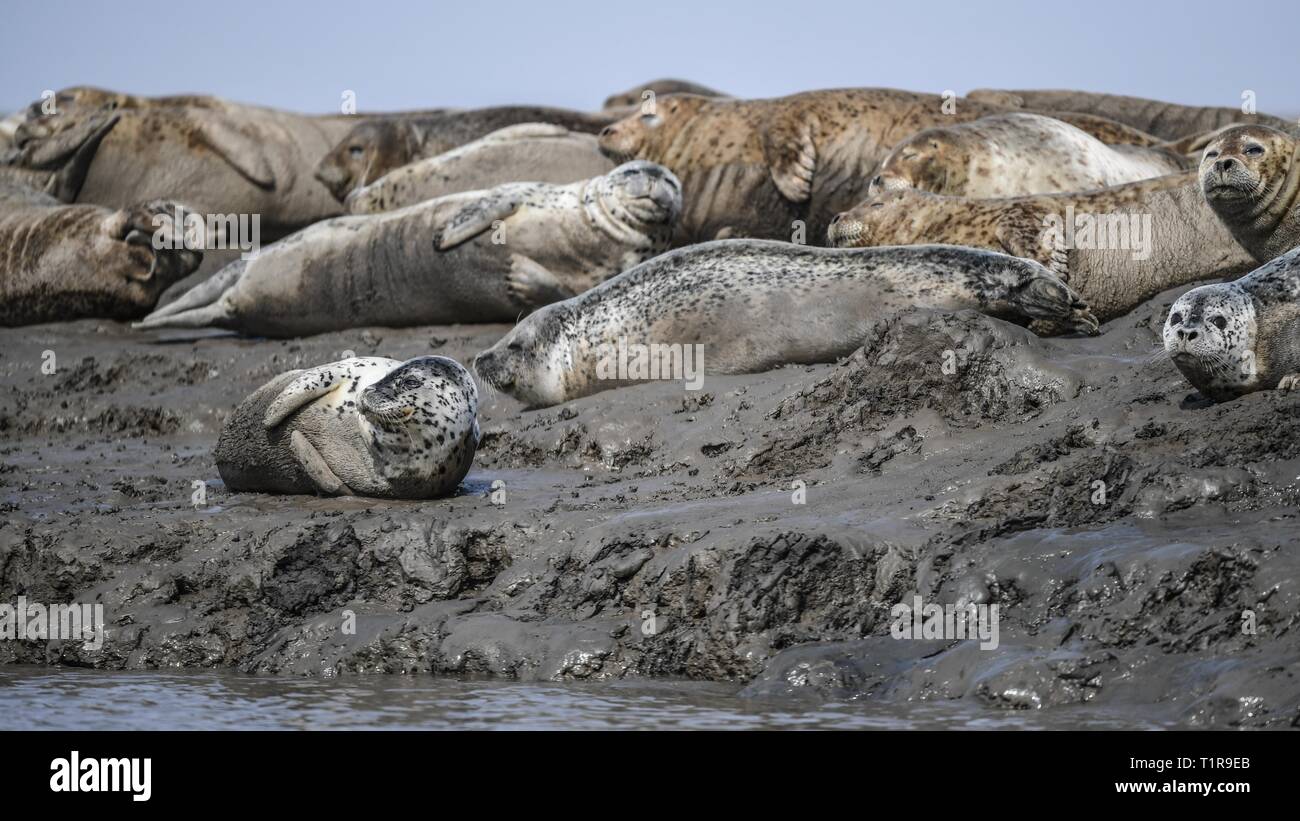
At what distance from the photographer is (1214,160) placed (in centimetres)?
761

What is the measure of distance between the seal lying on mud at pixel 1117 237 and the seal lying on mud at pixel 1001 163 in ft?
4.19

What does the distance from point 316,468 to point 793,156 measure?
5.55 m

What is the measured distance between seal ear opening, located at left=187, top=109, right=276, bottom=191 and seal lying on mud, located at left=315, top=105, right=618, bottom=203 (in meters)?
0.44

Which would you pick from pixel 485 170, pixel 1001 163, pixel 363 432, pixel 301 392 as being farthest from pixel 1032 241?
pixel 485 170

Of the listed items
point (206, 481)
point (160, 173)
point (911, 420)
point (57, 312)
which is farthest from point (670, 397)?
point (160, 173)

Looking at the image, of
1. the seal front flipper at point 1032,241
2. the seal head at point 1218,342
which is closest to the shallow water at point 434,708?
the seal head at point 1218,342

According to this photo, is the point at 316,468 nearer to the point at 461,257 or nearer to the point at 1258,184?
the point at 461,257

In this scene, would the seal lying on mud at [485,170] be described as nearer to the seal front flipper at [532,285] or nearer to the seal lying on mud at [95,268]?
the seal lying on mud at [95,268]

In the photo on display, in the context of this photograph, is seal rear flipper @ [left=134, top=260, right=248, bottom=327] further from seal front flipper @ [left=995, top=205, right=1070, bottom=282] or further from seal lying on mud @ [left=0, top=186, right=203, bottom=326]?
seal front flipper @ [left=995, top=205, right=1070, bottom=282]

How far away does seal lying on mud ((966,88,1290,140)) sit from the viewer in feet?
44.6

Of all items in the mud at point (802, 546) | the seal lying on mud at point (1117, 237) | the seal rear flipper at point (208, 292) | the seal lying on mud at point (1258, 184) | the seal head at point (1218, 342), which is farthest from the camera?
the seal rear flipper at point (208, 292)

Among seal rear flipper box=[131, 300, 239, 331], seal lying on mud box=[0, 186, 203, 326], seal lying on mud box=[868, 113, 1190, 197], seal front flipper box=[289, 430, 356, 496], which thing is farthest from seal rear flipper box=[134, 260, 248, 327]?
seal front flipper box=[289, 430, 356, 496]

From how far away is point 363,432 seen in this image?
268 inches

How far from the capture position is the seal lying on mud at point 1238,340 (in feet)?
19.8
